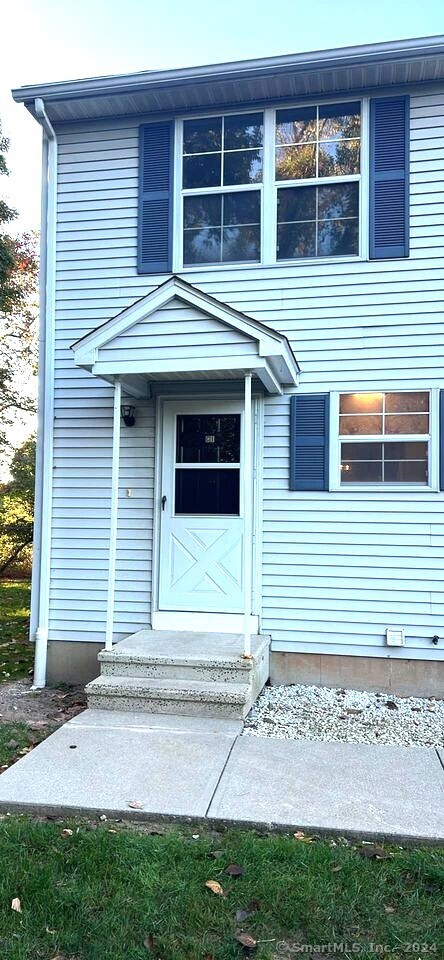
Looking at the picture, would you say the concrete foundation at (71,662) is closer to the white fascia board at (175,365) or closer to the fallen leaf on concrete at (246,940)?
the white fascia board at (175,365)

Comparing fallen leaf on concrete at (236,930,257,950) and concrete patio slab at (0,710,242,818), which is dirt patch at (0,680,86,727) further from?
fallen leaf on concrete at (236,930,257,950)

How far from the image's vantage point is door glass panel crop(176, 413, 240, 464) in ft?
18.4

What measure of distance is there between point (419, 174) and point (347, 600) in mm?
3701

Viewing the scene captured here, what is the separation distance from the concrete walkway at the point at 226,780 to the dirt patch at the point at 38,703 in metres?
0.63

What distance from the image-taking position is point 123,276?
19.2ft

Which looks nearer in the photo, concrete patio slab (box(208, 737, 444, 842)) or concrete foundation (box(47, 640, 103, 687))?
concrete patio slab (box(208, 737, 444, 842))

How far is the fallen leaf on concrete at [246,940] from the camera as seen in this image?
2.14 meters

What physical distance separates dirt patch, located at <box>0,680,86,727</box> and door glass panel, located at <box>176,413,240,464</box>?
7.42 feet

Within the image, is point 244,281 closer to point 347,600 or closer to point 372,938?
point 347,600

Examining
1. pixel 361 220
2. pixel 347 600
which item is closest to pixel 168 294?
pixel 361 220

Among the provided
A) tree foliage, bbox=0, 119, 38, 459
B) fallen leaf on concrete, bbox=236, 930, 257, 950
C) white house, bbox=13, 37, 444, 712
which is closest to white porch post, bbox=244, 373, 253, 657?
white house, bbox=13, 37, 444, 712

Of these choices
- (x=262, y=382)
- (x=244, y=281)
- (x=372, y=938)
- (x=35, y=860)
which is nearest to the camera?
(x=372, y=938)

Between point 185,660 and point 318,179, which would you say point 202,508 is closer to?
point 185,660

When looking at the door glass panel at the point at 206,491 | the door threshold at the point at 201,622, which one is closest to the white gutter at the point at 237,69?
the door glass panel at the point at 206,491
